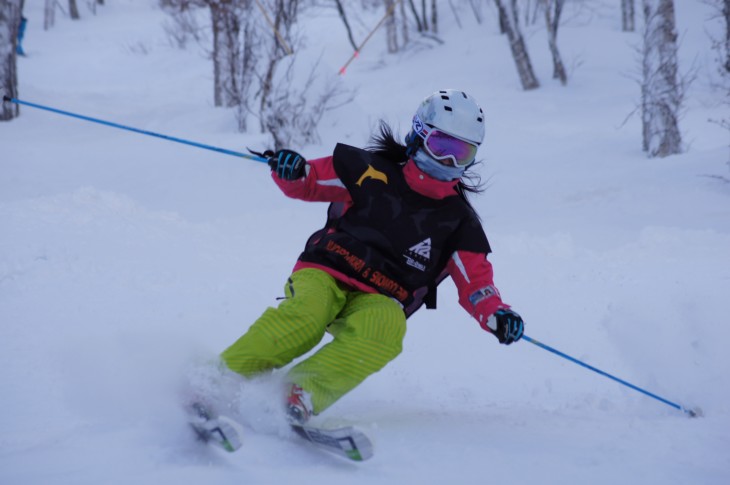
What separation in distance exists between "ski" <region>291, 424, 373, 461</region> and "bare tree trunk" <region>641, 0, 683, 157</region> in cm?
722

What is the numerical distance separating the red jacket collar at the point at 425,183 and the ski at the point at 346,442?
120cm

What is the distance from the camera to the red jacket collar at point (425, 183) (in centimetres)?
314

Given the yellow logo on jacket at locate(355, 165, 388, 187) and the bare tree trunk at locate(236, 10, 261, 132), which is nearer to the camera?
the yellow logo on jacket at locate(355, 165, 388, 187)

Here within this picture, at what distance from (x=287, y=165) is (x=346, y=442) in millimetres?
1235

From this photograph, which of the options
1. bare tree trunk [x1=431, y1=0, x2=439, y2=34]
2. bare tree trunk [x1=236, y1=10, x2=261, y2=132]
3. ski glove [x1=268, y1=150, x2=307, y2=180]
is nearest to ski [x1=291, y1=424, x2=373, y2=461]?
ski glove [x1=268, y1=150, x2=307, y2=180]

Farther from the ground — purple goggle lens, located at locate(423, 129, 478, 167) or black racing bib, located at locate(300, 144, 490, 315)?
purple goggle lens, located at locate(423, 129, 478, 167)

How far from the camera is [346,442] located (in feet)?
7.55

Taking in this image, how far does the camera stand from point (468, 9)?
23.8 meters

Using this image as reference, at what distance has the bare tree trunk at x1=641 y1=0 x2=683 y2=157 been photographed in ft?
26.7

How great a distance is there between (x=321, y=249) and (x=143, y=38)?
25.3 m

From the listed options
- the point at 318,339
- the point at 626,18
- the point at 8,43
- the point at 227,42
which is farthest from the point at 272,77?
the point at 626,18

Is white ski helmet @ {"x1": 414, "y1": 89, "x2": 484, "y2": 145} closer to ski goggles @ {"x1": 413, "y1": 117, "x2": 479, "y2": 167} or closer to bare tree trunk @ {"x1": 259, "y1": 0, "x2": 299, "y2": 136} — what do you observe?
ski goggles @ {"x1": 413, "y1": 117, "x2": 479, "y2": 167}

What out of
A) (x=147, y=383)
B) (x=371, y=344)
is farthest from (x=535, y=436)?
(x=147, y=383)

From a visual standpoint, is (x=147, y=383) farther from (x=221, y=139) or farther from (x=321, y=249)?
(x=221, y=139)
